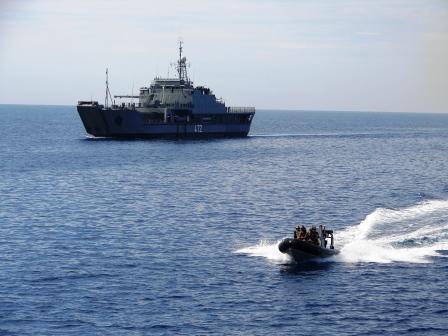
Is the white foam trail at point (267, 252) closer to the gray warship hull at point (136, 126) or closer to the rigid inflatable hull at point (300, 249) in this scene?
the rigid inflatable hull at point (300, 249)

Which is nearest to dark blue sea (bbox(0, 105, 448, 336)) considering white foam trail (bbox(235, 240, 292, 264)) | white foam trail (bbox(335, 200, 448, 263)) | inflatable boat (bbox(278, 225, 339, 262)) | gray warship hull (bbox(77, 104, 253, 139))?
white foam trail (bbox(335, 200, 448, 263))

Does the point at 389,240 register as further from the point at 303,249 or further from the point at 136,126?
the point at 136,126

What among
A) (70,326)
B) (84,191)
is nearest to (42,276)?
(70,326)

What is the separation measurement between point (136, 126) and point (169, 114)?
38.0 ft

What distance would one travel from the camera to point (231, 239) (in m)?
61.6

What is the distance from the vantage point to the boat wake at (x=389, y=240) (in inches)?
2176

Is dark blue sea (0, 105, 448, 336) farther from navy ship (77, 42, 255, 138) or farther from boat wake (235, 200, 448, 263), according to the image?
navy ship (77, 42, 255, 138)

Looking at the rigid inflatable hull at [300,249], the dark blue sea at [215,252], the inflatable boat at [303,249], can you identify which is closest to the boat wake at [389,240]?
the dark blue sea at [215,252]

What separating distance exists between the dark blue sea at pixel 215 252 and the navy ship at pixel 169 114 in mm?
40377

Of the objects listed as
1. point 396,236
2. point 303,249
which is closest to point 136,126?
point 396,236

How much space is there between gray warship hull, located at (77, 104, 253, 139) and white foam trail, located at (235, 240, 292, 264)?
97399 mm

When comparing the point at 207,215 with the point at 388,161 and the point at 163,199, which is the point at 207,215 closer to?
the point at 163,199

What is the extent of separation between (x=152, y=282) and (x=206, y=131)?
421 ft

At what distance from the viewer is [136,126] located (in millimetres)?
158625
